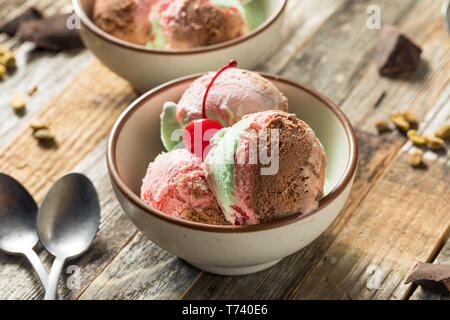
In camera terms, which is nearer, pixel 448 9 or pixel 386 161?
pixel 386 161

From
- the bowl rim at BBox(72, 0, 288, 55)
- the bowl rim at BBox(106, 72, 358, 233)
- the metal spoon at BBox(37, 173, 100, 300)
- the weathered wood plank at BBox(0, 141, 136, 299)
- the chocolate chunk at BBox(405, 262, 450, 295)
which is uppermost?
the bowl rim at BBox(72, 0, 288, 55)

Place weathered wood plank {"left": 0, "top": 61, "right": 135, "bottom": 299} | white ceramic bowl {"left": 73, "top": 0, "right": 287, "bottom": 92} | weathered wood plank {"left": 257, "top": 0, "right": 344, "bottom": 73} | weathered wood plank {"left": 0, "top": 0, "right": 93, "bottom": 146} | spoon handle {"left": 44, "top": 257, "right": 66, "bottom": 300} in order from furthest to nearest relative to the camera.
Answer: weathered wood plank {"left": 257, "top": 0, "right": 344, "bottom": 73} → weathered wood plank {"left": 0, "top": 0, "right": 93, "bottom": 146} → white ceramic bowl {"left": 73, "top": 0, "right": 287, "bottom": 92} → weathered wood plank {"left": 0, "top": 61, "right": 135, "bottom": 299} → spoon handle {"left": 44, "top": 257, "right": 66, "bottom": 300}

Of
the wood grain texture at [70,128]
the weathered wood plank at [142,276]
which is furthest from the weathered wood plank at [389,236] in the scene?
the wood grain texture at [70,128]

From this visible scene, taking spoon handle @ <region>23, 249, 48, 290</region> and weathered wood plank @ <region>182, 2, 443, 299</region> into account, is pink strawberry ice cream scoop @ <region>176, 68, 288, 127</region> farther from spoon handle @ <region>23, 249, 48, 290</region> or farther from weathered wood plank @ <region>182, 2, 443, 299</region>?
spoon handle @ <region>23, 249, 48, 290</region>

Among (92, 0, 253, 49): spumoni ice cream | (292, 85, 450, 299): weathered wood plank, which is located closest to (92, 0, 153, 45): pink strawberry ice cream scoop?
(92, 0, 253, 49): spumoni ice cream

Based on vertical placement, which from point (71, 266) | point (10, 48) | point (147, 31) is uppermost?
point (147, 31)

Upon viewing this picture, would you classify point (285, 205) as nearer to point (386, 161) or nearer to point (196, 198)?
point (196, 198)

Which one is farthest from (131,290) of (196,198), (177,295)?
(196,198)

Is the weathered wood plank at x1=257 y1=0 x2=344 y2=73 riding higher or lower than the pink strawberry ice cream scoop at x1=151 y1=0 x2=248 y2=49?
lower
